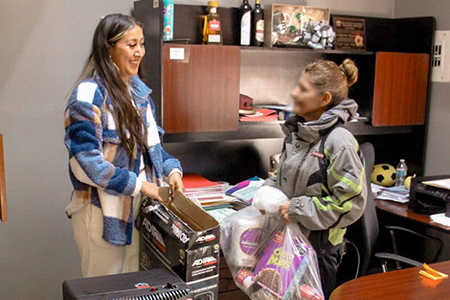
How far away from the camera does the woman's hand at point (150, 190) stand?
1.94 meters

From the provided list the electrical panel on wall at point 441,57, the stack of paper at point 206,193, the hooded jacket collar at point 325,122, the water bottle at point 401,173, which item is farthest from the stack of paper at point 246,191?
the electrical panel on wall at point 441,57

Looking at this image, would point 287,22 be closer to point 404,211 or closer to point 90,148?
point 404,211

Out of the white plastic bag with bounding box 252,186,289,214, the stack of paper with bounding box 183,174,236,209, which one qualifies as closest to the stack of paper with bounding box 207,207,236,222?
the stack of paper with bounding box 183,174,236,209

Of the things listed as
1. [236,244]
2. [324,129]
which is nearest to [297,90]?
[324,129]

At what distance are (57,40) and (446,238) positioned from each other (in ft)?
7.93

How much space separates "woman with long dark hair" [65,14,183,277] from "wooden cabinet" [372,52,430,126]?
1579 millimetres

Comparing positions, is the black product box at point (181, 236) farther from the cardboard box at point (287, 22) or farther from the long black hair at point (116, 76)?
the cardboard box at point (287, 22)

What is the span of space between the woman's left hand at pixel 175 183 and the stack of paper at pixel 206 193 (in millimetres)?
401

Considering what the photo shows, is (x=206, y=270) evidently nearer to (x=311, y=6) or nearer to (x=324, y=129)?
(x=324, y=129)

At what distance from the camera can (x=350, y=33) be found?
10.4 feet

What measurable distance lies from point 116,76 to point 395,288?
1241 mm

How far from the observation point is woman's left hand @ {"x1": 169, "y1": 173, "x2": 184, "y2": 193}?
6.69 ft

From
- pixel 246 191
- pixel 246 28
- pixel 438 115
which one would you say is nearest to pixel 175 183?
pixel 246 191

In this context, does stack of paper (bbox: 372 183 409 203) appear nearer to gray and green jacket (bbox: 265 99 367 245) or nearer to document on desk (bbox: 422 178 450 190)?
document on desk (bbox: 422 178 450 190)
